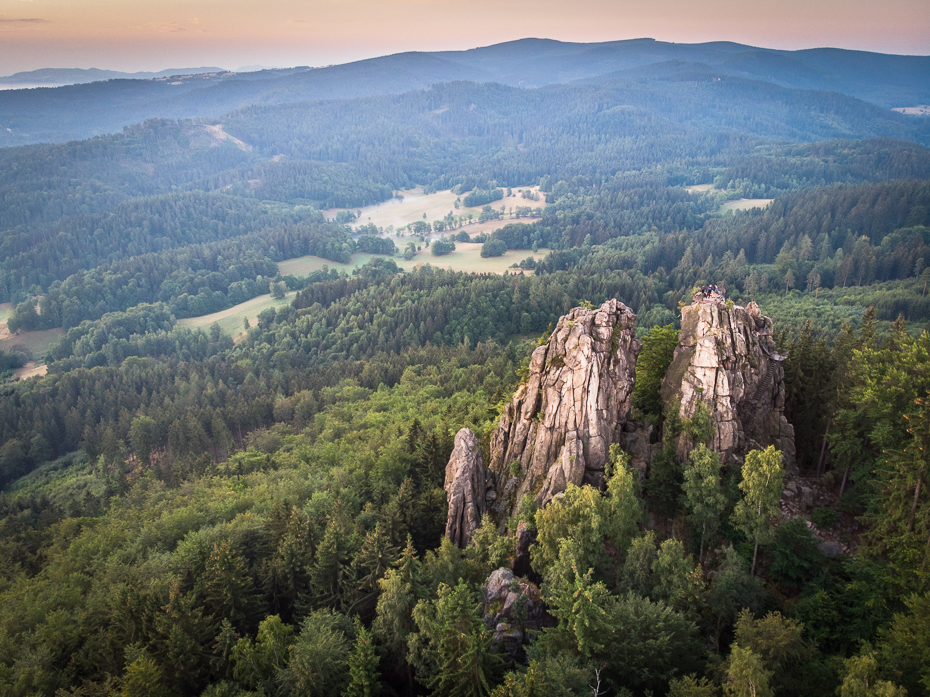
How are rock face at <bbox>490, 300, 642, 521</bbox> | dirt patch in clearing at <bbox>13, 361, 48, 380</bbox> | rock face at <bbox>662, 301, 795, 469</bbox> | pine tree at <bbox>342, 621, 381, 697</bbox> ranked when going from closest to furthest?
1. pine tree at <bbox>342, 621, 381, 697</bbox>
2. rock face at <bbox>662, 301, 795, 469</bbox>
3. rock face at <bbox>490, 300, 642, 521</bbox>
4. dirt patch in clearing at <bbox>13, 361, 48, 380</bbox>

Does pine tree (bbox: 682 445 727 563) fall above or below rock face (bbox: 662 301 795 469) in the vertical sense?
below

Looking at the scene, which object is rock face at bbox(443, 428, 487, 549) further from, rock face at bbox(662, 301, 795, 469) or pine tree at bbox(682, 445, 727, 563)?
pine tree at bbox(682, 445, 727, 563)

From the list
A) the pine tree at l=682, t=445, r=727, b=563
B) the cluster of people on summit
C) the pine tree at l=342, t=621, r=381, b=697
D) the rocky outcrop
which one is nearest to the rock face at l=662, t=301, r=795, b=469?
the cluster of people on summit

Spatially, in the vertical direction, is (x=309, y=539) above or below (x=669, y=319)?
above

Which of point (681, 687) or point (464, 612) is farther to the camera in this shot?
point (464, 612)

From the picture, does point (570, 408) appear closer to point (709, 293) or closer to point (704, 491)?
Answer: point (704, 491)

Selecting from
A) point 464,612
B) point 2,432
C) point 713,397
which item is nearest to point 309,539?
A: point 464,612

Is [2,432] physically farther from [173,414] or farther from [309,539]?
[309,539]
